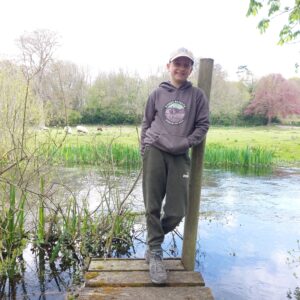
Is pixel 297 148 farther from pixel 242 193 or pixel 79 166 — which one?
pixel 79 166

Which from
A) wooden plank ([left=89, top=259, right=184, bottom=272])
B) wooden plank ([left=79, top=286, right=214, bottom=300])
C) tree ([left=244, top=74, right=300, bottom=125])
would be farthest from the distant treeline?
wooden plank ([left=79, top=286, right=214, bottom=300])

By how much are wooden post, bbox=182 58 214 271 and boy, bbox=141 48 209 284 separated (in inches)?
8.0

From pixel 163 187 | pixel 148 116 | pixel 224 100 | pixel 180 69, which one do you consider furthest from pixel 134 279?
pixel 224 100

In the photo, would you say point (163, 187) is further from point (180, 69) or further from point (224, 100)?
point (224, 100)

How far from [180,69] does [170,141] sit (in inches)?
21.2

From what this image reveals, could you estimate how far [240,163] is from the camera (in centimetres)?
1176

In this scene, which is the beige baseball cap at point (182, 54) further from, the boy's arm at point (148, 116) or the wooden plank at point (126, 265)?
the wooden plank at point (126, 265)

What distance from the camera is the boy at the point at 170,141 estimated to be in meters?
2.64

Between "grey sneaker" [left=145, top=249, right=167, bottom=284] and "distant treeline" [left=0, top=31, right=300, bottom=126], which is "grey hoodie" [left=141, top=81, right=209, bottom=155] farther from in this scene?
"distant treeline" [left=0, top=31, right=300, bottom=126]

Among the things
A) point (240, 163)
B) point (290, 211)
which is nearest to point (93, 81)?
point (240, 163)

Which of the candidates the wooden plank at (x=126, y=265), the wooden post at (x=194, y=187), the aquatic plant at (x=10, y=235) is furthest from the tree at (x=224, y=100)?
the wooden plank at (x=126, y=265)

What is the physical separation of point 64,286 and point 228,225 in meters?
2.98

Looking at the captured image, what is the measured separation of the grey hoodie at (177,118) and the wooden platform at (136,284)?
0.93 meters

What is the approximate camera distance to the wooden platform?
2.46m
